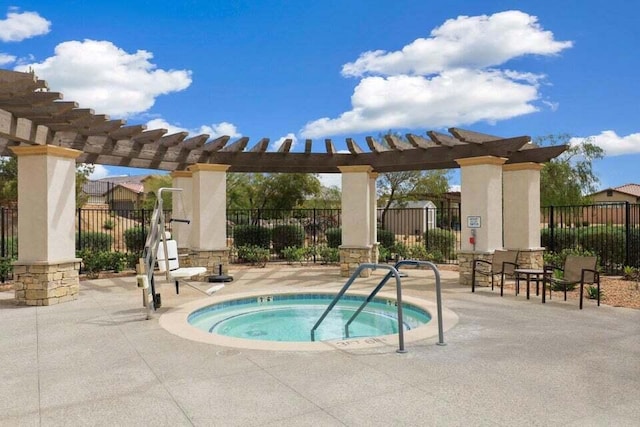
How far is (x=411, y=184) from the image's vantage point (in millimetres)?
25359

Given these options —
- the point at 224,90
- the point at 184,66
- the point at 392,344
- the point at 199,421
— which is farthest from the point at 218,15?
the point at 199,421

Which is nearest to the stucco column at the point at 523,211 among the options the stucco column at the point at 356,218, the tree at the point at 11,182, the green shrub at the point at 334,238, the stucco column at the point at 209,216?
the stucco column at the point at 356,218

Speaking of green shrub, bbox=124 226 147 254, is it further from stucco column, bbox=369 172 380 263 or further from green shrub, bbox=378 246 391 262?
green shrub, bbox=378 246 391 262

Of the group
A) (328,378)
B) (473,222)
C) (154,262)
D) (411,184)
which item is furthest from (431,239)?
(328,378)

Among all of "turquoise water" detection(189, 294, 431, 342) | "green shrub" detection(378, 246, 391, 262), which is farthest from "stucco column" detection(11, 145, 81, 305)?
"green shrub" detection(378, 246, 391, 262)

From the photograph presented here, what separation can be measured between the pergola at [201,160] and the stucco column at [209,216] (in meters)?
0.03

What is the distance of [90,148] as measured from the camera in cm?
882

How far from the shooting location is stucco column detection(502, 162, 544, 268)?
10.9 meters

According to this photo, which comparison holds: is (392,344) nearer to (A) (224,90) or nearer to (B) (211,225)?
(B) (211,225)

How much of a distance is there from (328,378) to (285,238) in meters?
13.4

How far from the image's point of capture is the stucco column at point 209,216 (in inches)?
440

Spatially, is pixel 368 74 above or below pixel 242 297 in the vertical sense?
above

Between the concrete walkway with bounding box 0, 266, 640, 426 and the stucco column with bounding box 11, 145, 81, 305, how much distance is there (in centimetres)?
146

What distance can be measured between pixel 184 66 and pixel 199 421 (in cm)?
1093
